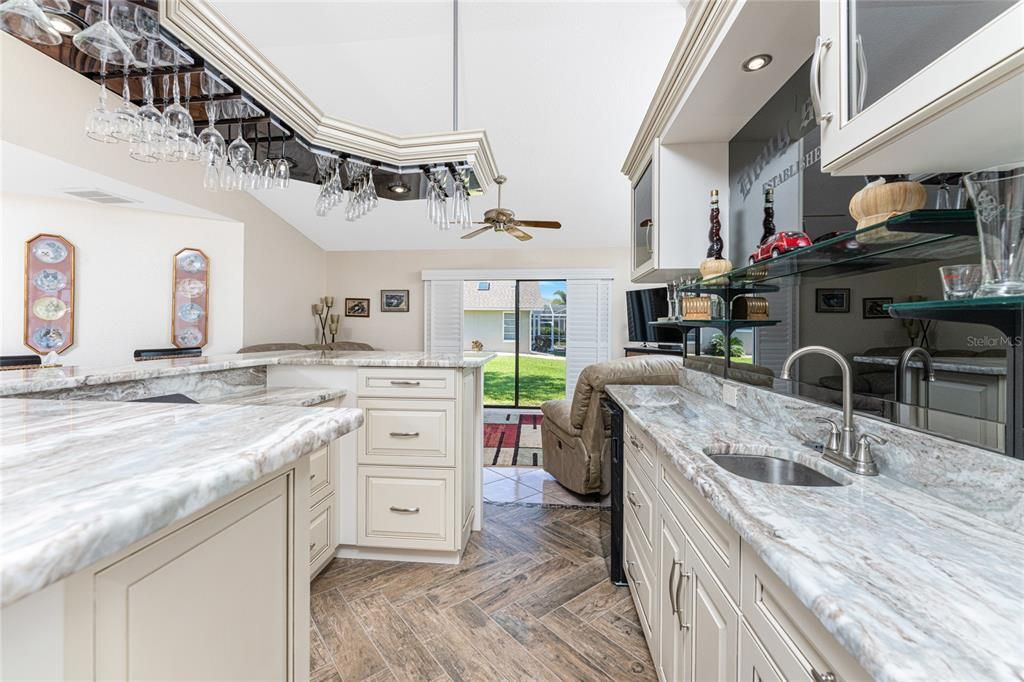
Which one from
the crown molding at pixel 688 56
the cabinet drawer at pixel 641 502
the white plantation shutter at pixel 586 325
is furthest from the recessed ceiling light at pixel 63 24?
the white plantation shutter at pixel 586 325

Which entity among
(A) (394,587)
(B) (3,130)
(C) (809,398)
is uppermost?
(B) (3,130)

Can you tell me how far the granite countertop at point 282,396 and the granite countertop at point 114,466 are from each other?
1.06m

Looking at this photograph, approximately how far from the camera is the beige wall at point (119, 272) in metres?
4.05

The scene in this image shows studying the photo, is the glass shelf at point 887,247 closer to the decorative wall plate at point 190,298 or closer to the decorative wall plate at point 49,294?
the decorative wall plate at point 190,298

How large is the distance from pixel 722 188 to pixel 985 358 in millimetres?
1463

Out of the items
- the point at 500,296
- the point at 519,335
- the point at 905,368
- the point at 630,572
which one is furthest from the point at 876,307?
the point at 500,296

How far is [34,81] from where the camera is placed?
291 cm

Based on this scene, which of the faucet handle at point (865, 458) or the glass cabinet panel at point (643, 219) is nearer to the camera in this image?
the faucet handle at point (865, 458)

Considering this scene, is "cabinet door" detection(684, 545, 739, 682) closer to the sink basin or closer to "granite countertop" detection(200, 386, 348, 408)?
the sink basin

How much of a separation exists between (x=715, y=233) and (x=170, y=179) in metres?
4.76

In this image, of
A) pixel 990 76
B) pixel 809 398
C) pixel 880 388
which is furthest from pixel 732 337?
pixel 990 76

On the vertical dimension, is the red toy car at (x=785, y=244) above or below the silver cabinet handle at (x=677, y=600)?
above

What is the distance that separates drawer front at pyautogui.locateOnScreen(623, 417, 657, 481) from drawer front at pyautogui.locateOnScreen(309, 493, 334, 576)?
1549 millimetres

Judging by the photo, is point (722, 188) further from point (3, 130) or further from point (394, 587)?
point (3, 130)
